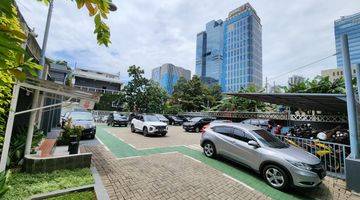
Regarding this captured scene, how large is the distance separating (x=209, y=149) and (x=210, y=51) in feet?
344

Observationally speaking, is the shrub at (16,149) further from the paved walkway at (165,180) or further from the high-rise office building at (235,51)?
the high-rise office building at (235,51)

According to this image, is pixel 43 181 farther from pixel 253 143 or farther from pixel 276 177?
pixel 276 177

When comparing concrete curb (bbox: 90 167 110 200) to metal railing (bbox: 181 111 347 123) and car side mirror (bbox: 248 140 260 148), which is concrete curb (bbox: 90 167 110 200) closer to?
car side mirror (bbox: 248 140 260 148)

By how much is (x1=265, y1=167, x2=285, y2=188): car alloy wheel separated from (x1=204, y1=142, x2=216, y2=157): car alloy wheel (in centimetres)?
265

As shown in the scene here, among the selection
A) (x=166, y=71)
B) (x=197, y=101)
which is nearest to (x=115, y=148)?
(x=197, y=101)

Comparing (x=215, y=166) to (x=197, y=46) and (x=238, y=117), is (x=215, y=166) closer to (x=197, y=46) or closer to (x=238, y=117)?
(x=238, y=117)

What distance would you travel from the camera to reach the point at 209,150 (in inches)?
352

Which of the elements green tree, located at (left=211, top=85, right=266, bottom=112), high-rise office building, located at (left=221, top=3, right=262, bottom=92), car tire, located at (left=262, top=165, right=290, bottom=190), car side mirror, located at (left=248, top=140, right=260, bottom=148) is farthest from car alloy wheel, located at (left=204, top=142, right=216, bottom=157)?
high-rise office building, located at (left=221, top=3, right=262, bottom=92)

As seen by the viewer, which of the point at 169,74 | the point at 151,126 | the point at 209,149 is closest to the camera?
the point at 209,149

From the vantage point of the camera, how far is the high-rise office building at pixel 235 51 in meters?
87.6

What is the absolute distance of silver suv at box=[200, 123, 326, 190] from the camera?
580 centimetres

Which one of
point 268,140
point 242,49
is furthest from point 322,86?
point 242,49

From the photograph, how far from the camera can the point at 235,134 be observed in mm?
7910

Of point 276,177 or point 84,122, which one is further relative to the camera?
point 84,122
